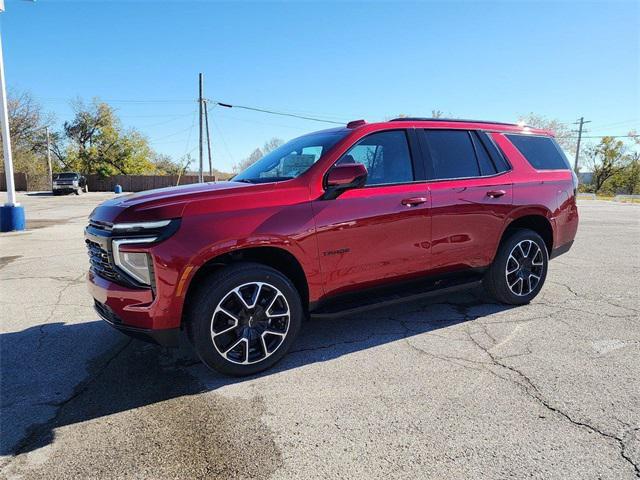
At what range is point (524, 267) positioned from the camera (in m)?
4.63

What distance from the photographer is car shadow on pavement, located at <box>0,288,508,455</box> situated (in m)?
2.69

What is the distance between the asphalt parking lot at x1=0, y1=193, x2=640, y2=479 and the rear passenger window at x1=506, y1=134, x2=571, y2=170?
168 cm

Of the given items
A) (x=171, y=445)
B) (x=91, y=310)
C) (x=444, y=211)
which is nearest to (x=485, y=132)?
(x=444, y=211)

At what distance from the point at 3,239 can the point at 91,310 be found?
7.34 meters

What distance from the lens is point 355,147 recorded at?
3.62 m

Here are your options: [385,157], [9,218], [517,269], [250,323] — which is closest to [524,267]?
[517,269]

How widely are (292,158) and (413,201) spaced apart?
3.90 ft

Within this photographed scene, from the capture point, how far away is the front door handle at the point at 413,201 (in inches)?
145

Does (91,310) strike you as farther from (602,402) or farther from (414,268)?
(602,402)

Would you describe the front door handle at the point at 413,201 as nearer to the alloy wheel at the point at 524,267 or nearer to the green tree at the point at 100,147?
the alloy wheel at the point at 524,267

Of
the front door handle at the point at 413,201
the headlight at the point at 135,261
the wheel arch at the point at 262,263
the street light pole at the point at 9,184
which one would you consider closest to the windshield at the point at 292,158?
the wheel arch at the point at 262,263

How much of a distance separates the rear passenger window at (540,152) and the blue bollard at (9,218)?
41.5ft

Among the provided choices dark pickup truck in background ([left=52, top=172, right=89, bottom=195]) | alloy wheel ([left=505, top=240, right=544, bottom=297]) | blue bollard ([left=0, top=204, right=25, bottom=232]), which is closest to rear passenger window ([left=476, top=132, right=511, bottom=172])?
alloy wheel ([left=505, top=240, right=544, bottom=297])

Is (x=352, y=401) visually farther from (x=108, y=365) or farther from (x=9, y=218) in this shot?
(x=9, y=218)
